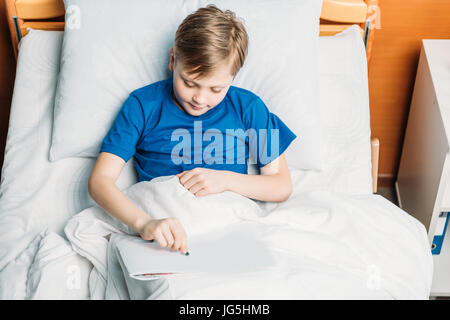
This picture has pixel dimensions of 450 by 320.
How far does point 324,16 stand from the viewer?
1.45 metres

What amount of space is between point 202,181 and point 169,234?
17 cm

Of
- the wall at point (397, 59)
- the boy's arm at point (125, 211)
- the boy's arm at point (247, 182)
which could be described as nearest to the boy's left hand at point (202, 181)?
the boy's arm at point (247, 182)

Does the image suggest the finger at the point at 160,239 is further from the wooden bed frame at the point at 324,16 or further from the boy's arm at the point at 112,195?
the wooden bed frame at the point at 324,16

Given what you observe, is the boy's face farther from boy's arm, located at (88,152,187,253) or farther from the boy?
boy's arm, located at (88,152,187,253)

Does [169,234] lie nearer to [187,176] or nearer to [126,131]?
[187,176]

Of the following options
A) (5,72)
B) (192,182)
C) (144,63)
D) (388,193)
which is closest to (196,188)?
(192,182)

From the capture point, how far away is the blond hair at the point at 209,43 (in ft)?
3.32

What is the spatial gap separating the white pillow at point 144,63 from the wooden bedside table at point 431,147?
370mm

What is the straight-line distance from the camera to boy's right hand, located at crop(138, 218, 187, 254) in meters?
0.93

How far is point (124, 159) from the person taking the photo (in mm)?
1125

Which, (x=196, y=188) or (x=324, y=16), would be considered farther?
(x=324, y=16)
